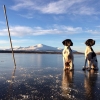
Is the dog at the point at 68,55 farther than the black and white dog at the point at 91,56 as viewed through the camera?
No

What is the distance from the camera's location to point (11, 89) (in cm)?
643

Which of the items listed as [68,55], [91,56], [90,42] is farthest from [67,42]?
[91,56]

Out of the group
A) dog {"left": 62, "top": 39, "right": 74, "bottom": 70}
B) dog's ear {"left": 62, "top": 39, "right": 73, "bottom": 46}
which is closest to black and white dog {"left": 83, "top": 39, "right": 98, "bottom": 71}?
dog {"left": 62, "top": 39, "right": 74, "bottom": 70}

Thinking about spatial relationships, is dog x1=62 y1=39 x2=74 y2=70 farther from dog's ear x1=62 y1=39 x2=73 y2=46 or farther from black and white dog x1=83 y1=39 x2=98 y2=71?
black and white dog x1=83 y1=39 x2=98 y2=71

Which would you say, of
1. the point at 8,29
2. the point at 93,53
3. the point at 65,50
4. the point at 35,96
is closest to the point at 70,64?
the point at 65,50

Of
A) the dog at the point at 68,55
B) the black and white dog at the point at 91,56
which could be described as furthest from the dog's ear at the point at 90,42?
the dog at the point at 68,55

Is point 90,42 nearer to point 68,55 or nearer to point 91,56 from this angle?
point 91,56

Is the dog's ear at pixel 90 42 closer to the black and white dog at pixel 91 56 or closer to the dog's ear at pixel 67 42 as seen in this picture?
the black and white dog at pixel 91 56

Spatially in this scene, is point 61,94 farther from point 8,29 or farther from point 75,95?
point 8,29

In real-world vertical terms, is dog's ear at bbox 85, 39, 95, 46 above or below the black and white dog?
above

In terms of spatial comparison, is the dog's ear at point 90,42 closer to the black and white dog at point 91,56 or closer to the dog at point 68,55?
the black and white dog at point 91,56

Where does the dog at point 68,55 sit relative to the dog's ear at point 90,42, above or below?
below

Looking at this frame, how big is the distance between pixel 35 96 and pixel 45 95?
303 mm

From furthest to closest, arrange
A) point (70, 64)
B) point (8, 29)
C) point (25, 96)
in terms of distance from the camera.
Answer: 1. point (8, 29)
2. point (70, 64)
3. point (25, 96)
